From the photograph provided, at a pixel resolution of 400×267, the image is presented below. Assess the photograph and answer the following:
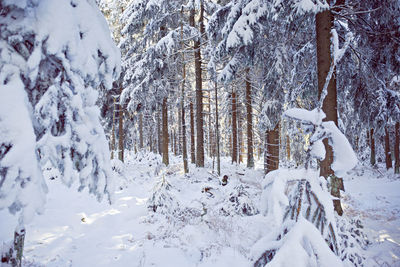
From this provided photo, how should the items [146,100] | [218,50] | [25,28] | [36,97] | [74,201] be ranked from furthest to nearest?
[146,100]
[218,50]
[74,201]
[36,97]
[25,28]

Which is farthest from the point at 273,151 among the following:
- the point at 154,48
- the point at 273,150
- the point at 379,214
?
the point at 154,48

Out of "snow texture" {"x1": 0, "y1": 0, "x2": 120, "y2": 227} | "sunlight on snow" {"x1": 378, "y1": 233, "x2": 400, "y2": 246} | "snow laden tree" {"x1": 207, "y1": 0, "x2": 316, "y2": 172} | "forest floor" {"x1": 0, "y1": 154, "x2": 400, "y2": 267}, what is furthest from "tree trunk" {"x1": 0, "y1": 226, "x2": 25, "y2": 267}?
"sunlight on snow" {"x1": 378, "y1": 233, "x2": 400, "y2": 246}

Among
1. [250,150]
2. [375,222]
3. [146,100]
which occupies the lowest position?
[375,222]

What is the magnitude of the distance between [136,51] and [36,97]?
552 inches

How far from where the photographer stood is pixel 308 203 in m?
1.48

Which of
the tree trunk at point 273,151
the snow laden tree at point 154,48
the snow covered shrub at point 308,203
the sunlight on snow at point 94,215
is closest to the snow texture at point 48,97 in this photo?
the snow covered shrub at point 308,203

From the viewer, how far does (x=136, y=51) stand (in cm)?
1527

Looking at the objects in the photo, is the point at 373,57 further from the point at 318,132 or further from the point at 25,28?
the point at 25,28

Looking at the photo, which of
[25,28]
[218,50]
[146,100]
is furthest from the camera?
[146,100]

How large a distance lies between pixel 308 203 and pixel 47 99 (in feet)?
9.56

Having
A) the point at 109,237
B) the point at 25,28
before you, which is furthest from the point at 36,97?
the point at 109,237

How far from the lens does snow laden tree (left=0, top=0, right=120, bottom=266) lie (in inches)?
81.4

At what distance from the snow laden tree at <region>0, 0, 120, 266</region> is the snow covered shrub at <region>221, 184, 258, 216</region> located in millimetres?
4883

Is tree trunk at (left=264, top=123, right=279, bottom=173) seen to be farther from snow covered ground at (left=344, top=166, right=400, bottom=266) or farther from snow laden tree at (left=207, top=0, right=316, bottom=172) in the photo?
snow covered ground at (left=344, top=166, right=400, bottom=266)
